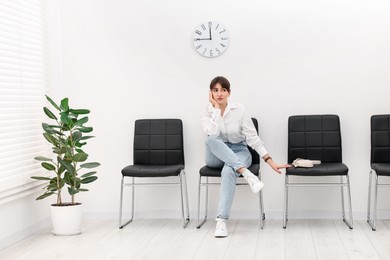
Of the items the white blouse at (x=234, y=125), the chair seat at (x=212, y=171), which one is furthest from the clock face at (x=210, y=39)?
the chair seat at (x=212, y=171)

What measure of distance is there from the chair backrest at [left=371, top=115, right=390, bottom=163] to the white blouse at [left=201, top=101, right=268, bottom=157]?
0.85 meters

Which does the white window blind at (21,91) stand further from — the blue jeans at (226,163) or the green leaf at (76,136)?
the blue jeans at (226,163)

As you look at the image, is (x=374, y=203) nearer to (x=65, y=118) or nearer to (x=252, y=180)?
(x=252, y=180)

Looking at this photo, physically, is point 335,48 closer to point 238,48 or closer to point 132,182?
point 238,48

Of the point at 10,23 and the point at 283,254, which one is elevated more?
the point at 10,23

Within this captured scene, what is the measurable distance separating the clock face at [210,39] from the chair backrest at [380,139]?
54.1 inches

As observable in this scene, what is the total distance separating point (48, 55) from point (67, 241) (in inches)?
68.5

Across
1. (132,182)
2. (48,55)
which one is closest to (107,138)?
(132,182)

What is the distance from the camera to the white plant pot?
4.70 metres

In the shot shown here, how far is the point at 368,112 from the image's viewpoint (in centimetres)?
504

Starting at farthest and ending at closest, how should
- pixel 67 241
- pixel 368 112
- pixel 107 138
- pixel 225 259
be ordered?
1. pixel 107 138
2. pixel 368 112
3. pixel 67 241
4. pixel 225 259

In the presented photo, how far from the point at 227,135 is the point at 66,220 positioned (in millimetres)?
1415

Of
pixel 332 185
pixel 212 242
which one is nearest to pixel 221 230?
pixel 212 242

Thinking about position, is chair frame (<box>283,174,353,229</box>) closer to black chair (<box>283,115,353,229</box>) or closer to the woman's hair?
black chair (<box>283,115,353,229</box>)
